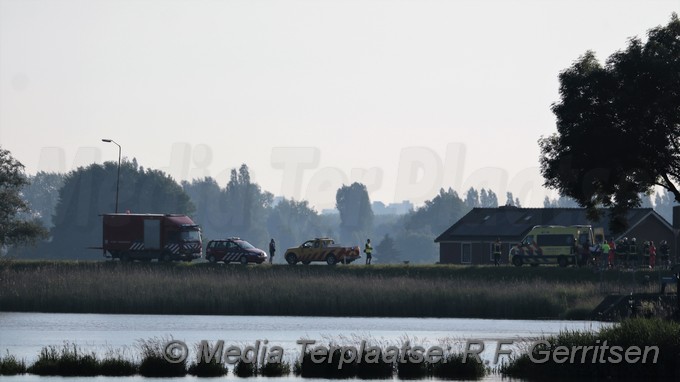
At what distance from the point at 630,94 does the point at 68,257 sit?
110 metres

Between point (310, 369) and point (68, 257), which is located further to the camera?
point (68, 257)

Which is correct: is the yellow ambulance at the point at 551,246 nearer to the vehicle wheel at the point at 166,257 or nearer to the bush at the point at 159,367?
the vehicle wheel at the point at 166,257

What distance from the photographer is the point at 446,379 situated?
1601 inches

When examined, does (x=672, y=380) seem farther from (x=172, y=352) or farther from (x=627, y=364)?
(x=172, y=352)

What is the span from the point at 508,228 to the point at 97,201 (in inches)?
2787

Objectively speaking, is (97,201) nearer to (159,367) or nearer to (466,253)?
(466,253)

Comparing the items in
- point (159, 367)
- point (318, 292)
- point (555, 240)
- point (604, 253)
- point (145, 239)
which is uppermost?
point (555, 240)

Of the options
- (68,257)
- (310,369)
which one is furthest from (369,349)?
(68,257)

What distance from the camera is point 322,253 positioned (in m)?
86.1

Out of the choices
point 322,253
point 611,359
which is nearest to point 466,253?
point 322,253

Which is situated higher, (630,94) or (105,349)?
(630,94)

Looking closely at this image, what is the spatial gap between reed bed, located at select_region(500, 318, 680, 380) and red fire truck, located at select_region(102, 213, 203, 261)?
162 ft

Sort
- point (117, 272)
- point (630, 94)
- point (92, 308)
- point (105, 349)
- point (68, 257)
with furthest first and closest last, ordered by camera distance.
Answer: point (68, 257) → point (117, 272) → point (92, 308) → point (630, 94) → point (105, 349)

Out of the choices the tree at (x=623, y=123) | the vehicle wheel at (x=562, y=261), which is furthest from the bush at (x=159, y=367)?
the vehicle wheel at (x=562, y=261)
